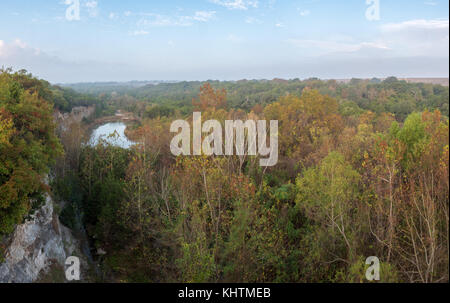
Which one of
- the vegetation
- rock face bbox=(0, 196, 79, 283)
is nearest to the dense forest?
the vegetation

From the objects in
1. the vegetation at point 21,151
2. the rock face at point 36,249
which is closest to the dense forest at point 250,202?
the vegetation at point 21,151

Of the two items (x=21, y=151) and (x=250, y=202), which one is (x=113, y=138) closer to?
(x=21, y=151)

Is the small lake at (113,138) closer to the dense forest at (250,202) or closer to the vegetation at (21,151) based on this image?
the dense forest at (250,202)

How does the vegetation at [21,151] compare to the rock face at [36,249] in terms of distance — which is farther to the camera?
the rock face at [36,249]

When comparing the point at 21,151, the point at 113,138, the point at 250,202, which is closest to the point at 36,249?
the point at 21,151
